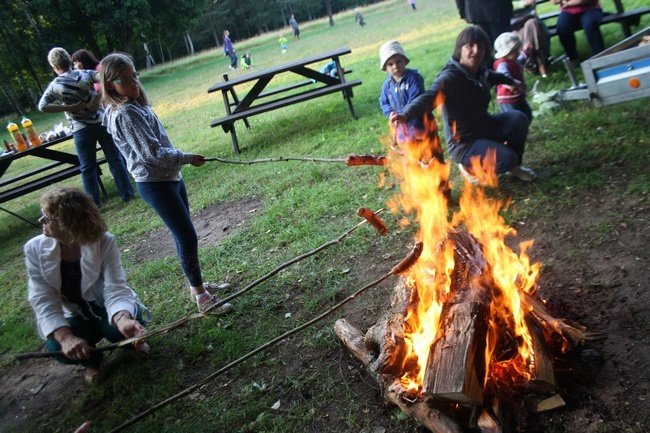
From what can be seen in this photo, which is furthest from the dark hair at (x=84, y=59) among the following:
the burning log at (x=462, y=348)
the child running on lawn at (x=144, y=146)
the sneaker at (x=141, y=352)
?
the burning log at (x=462, y=348)

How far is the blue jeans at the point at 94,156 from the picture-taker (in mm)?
7266

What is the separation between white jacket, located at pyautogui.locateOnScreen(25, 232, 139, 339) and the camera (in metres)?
3.12

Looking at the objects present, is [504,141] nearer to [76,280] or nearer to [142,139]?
[142,139]

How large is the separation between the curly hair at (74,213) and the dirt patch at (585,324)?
1.28 meters

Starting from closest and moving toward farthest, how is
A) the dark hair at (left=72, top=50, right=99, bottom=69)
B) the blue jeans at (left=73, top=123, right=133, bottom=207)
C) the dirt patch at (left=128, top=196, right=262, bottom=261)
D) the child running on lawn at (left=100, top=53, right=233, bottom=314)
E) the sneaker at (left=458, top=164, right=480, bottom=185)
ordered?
the child running on lawn at (left=100, top=53, right=233, bottom=314), the sneaker at (left=458, top=164, right=480, bottom=185), the dirt patch at (left=128, top=196, right=262, bottom=261), the blue jeans at (left=73, top=123, right=133, bottom=207), the dark hair at (left=72, top=50, right=99, bottom=69)

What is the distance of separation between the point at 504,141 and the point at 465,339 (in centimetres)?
296

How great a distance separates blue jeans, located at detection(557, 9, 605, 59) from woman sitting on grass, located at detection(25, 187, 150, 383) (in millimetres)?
7368

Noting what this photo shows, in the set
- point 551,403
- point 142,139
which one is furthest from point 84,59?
point 551,403

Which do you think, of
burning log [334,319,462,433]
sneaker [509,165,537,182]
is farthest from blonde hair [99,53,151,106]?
sneaker [509,165,537,182]

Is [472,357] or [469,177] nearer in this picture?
[472,357]

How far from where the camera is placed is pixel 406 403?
241cm

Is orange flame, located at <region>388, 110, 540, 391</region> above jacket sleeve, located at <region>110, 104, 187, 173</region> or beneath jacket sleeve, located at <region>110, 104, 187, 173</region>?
beneath

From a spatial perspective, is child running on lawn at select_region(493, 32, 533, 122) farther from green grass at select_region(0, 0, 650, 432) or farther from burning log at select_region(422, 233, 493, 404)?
burning log at select_region(422, 233, 493, 404)

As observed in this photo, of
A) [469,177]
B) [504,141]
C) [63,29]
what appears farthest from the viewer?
[63,29]
